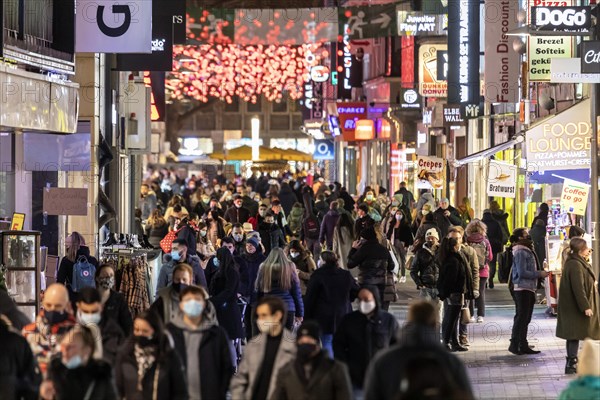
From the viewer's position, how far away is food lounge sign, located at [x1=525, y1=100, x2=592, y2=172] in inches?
911

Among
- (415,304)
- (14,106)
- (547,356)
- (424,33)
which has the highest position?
(424,33)

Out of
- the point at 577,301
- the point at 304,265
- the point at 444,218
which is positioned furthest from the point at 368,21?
the point at 577,301

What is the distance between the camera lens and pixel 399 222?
101 feet

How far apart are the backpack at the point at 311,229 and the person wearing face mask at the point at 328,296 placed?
1459cm

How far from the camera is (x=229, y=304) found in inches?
690

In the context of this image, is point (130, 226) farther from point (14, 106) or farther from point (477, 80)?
point (14, 106)

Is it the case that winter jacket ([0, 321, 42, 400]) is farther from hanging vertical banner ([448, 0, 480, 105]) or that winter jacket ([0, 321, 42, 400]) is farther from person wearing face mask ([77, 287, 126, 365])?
hanging vertical banner ([448, 0, 480, 105])

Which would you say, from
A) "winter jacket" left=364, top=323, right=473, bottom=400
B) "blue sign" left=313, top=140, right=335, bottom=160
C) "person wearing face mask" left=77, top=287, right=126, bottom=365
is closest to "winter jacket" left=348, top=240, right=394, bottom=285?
"person wearing face mask" left=77, top=287, right=126, bottom=365

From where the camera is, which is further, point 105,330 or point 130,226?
point 130,226

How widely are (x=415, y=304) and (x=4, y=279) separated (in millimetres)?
7068

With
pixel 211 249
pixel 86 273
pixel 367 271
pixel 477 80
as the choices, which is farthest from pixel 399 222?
pixel 86 273

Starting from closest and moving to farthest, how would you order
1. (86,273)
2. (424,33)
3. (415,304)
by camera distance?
1. (415,304)
2. (86,273)
3. (424,33)

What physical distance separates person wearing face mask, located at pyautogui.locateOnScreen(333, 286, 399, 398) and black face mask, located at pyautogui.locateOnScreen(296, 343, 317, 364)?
6.59 feet

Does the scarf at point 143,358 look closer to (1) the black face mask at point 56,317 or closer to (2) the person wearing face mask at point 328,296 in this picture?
(1) the black face mask at point 56,317
